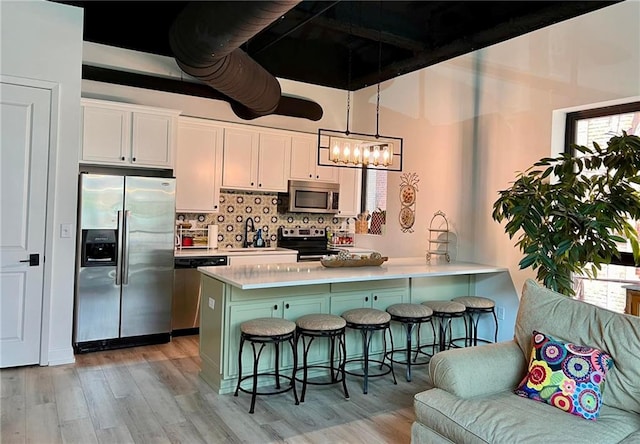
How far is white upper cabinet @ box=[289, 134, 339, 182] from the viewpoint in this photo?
6250 millimetres

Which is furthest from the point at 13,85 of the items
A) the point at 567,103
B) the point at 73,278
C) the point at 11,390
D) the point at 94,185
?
the point at 567,103

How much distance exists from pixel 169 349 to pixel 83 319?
2.82 ft

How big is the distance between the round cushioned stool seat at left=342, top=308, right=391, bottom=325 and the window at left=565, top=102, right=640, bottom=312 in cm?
183

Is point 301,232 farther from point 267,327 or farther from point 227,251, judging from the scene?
point 267,327

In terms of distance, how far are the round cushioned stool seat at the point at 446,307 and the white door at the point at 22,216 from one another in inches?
136

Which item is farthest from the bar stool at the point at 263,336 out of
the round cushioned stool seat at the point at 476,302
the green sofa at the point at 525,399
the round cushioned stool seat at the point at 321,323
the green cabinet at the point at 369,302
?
the round cushioned stool seat at the point at 476,302

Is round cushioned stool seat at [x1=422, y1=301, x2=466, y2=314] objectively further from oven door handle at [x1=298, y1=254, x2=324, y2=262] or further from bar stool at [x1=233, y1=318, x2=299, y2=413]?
oven door handle at [x1=298, y1=254, x2=324, y2=262]

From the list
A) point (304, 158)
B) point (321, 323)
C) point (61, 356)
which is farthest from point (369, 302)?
point (61, 356)

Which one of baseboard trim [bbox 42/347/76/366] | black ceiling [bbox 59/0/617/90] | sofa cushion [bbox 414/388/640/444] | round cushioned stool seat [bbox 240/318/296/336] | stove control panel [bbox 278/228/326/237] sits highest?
black ceiling [bbox 59/0/617/90]

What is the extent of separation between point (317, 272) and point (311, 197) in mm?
2652

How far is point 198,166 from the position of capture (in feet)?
18.1

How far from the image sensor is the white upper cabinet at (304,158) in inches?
246

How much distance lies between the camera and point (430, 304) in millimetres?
4254

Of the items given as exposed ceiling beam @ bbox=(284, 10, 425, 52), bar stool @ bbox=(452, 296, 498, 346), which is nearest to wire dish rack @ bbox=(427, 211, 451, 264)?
bar stool @ bbox=(452, 296, 498, 346)
